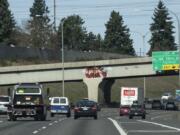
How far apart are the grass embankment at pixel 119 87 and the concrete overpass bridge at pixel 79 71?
647cm

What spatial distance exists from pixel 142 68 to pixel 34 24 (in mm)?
56049

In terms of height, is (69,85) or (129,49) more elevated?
(129,49)

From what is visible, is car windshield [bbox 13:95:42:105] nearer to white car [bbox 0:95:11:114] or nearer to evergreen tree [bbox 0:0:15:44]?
white car [bbox 0:95:11:114]

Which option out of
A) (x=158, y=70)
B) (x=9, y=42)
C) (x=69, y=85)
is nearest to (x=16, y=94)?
(x=158, y=70)

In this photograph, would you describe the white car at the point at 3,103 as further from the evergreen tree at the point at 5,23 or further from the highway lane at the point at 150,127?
the evergreen tree at the point at 5,23

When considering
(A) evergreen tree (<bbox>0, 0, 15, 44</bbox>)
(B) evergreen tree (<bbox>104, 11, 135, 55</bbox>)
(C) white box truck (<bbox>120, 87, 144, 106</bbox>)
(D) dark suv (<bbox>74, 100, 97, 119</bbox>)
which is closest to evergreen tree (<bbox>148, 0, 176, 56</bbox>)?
(B) evergreen tree (<bbox>104, 11, 135, 55</bbox>)

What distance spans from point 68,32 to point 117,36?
14.5 meters

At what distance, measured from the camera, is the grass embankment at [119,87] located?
386ft

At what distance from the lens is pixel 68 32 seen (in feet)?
646

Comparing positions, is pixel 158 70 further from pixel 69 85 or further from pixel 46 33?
pixel 46 33

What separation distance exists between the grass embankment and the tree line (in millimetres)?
7196

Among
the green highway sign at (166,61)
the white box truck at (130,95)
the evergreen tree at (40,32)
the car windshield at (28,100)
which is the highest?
the evergreen tree at (40,32)

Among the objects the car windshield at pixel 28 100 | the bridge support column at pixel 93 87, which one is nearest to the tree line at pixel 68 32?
the bridge support column at pixel 93 87

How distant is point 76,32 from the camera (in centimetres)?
19825
